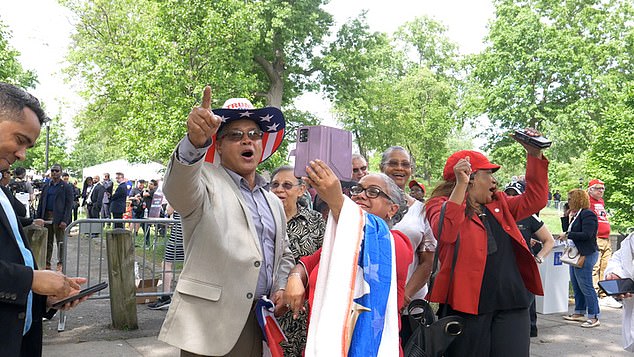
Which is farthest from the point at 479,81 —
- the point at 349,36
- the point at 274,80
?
the point at 274,80

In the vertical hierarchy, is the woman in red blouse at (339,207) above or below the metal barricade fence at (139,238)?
above

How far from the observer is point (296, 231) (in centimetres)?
385

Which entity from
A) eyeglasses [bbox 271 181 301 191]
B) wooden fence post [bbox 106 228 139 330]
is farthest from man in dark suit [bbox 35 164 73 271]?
eyeglasses [bbox 271 181 301 191]

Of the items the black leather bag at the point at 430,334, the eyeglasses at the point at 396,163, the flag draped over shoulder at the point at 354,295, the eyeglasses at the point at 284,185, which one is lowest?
the black leather bag at the point at 430,334

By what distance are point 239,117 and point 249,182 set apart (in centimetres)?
36

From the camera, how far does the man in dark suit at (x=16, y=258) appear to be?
7.40 feet

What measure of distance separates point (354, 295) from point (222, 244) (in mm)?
710

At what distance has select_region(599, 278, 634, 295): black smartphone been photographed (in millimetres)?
3936

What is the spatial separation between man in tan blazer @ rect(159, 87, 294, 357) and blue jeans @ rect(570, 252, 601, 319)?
21.5ft

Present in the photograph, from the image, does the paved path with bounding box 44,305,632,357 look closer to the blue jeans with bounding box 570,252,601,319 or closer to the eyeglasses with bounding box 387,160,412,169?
the blue jeans with bounding box 570,252,601,319

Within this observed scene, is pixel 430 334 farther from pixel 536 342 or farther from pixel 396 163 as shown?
pixel 536 342

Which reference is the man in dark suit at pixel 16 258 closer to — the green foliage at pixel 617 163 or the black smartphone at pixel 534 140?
the black smartphone at pixel 534 140

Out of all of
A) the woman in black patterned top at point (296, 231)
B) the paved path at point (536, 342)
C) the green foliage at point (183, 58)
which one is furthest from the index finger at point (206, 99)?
the green foliage at point (183, 58)

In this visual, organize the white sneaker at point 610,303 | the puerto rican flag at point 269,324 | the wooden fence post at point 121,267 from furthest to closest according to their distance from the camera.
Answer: the white sneaker at point 610,303, the wooden fence post at point 121,267, the puerto rican flag at point 269,324
